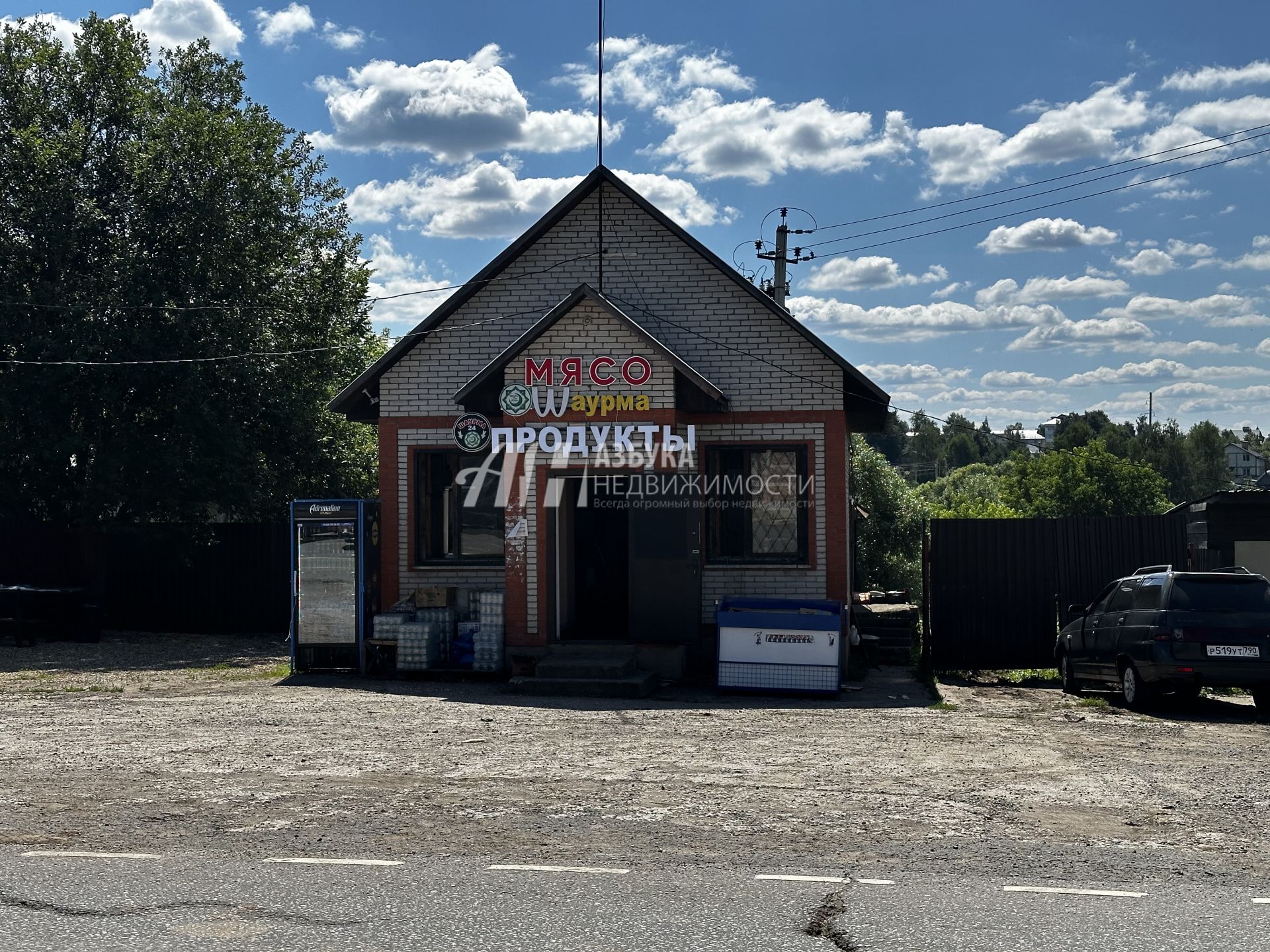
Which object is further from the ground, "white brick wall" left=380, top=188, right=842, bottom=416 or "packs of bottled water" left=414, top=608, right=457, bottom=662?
"white brick wall" left=380, top=188, right=842, bottom=416

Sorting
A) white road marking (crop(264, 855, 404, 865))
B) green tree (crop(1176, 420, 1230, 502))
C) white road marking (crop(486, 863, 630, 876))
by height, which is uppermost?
green tree (crop(1176, 420, 1230, 502))

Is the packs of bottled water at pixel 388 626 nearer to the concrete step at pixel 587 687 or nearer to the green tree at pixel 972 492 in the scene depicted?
the concrete step at pixel 587 687

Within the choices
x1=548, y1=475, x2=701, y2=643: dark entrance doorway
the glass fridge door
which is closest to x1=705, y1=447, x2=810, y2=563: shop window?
x1=548, y1=475, x2=701, y2=643: dark entrance doorway

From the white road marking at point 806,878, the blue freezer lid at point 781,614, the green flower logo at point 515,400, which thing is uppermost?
the green flower logo at point 515,400

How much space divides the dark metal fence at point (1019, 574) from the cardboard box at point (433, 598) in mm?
7145

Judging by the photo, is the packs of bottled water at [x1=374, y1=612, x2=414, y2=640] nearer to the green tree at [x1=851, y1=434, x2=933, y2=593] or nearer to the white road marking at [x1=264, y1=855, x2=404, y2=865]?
the white road marking at [x1=264, y1=855, x2=404, y2=865]

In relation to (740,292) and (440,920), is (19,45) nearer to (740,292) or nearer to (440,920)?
(740,292)

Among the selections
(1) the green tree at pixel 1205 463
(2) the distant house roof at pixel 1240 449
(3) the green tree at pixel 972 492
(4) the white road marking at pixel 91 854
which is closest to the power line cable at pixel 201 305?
(4) the white road marking at pixel 91 854

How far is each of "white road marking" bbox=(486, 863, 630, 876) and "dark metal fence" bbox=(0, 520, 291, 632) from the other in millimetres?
17510

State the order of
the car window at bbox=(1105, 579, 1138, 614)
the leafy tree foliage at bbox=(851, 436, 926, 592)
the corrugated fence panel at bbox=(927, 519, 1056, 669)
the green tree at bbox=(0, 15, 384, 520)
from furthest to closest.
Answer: the leafy tree foliage at bbox=(851, 436, 926, 592)
the green tree at bbox=(0, 15, 384, 520)
the corrugated fence panel at bbox=(927, 519, 1056, 669)
the car window at bbox=(1105, 579, 1138, 614)

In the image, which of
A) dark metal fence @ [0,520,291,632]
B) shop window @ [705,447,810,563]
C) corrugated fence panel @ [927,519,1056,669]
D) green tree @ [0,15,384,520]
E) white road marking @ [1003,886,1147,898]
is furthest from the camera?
dark metal fence @ [0,520,291,632]

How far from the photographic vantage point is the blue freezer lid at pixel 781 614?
49.0 feet

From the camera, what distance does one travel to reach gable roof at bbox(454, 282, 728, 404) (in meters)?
16.2

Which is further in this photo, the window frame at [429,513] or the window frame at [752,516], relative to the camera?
the window frame at [429,513]
